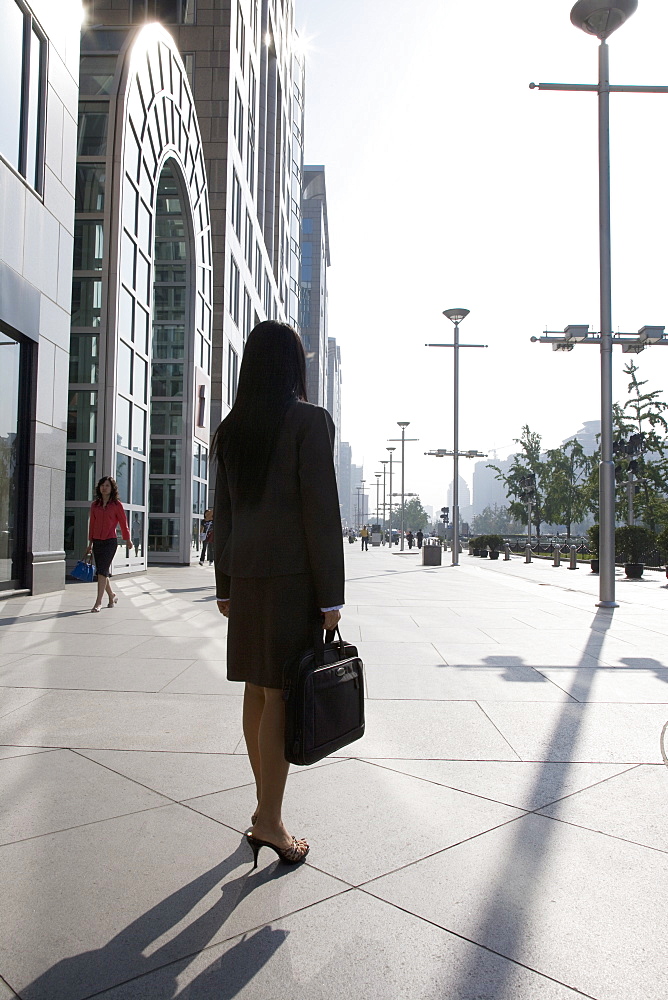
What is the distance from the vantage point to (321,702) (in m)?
2.89

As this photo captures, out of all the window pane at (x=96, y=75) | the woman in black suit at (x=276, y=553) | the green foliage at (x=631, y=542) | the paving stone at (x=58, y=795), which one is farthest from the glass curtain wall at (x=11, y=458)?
the green foliage at (x=631, y=542)

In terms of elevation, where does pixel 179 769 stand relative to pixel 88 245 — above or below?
below

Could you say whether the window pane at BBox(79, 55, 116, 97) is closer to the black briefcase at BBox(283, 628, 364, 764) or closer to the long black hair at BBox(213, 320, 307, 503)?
the long black hair at BBox(213, 320, 307, 503)

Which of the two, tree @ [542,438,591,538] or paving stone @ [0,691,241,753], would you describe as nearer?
paving stone @ [0,691,241,753]

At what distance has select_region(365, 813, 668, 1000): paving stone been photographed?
2.30 metres

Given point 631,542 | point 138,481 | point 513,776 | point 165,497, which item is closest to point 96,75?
point 138,481

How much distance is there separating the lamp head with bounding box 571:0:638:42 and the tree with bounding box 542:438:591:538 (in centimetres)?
4938

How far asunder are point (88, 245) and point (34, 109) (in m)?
5.20

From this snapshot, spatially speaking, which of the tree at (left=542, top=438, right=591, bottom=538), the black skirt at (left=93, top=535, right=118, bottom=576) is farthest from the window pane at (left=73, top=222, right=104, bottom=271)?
the tree at (left=542, top=438, right=591, bottom=538)

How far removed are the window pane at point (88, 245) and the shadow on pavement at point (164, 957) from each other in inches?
635

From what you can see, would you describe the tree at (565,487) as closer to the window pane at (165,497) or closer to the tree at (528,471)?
the tree at (528,471)

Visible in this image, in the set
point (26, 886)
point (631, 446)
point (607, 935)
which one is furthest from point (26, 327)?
point (631, 446)

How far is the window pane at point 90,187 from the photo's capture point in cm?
1688

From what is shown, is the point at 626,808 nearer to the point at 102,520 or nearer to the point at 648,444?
the point at 102,520
